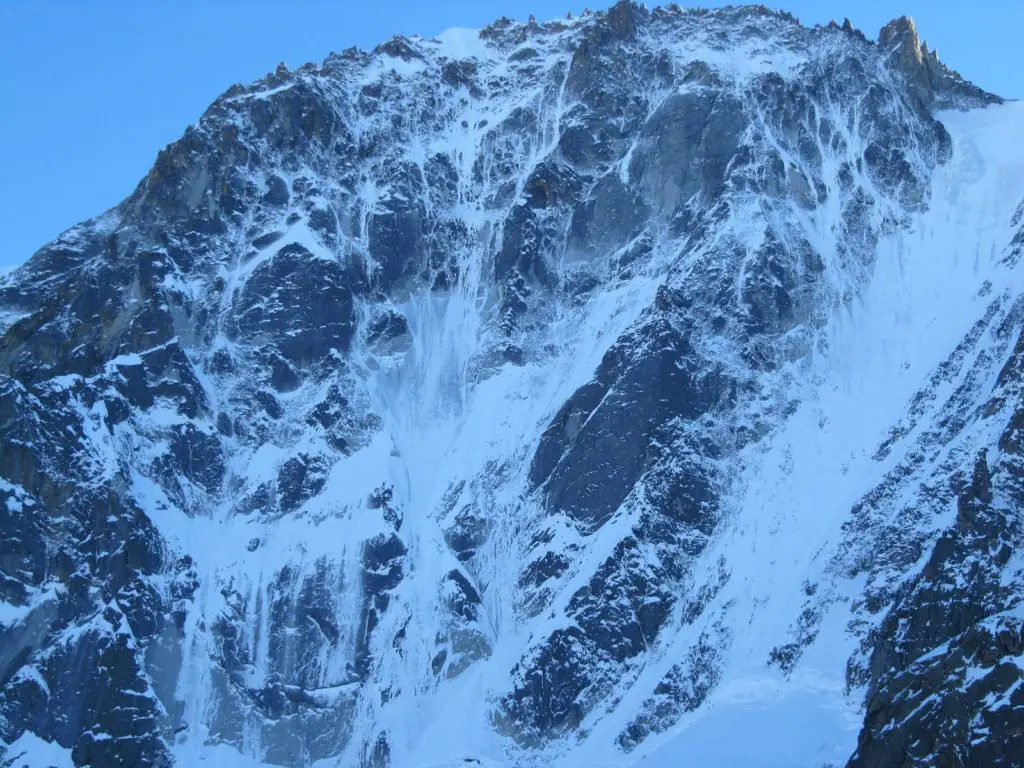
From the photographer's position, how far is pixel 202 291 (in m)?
138

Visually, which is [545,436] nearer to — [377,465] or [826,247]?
[377,465]

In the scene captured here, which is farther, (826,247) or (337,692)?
(826,247)

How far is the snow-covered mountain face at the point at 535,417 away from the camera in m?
104

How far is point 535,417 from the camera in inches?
5044

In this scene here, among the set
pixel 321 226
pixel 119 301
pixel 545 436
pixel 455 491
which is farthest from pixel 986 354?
pixel 119 301

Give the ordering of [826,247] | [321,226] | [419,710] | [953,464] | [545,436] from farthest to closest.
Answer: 1. [321,226]
2. [826,247]
3. [545,436]
4. [419,710]
5. [953,464]

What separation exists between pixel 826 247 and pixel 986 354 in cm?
2472

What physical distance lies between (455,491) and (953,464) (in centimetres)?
4054

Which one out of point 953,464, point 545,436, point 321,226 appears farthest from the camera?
point 321,226

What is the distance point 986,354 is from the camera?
11200 centimetres

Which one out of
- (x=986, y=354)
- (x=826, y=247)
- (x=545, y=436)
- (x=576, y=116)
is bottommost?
(x=986, y=354)

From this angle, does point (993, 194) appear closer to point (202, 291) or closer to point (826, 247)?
point (826, 247)

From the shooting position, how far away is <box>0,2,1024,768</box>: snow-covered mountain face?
104m

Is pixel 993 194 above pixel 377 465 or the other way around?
above
